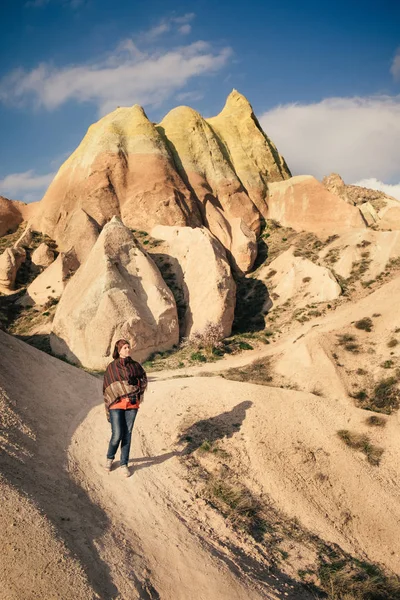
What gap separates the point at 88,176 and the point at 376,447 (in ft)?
117

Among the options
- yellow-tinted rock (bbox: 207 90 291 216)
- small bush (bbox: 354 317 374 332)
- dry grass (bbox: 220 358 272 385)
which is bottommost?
dry grass (bbox: 220 358 272 385)

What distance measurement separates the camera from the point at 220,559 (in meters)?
6.72

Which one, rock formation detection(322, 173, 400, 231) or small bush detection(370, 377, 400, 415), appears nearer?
small bush detection(370, 377, 400, 415)

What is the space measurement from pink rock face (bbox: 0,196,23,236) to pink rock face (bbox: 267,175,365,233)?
26.0 metres

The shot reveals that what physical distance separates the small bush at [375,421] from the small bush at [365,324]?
9.20m

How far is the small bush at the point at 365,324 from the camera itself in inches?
846

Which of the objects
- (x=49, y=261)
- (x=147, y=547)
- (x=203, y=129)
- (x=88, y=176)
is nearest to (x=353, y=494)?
(x=147, y=547)

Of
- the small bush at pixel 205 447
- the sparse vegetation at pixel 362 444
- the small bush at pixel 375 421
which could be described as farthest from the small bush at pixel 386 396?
the small bush at pixel 205 447

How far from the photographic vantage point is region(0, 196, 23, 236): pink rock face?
1602 inches

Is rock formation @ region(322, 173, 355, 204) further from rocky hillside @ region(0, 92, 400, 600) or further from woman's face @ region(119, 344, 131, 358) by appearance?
woman's face @ region(119, 344, 131, 358)

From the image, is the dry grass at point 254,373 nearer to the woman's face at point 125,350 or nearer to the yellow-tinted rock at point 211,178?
the woman's face at point 125,350

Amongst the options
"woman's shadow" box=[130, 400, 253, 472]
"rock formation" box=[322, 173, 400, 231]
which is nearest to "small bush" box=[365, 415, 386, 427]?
"woman's shadow" box=[130, 400, 253, 472]

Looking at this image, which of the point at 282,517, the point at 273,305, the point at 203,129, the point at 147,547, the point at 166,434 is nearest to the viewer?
the point at 147,547

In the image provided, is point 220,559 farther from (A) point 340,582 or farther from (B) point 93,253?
(B) point 93,253
